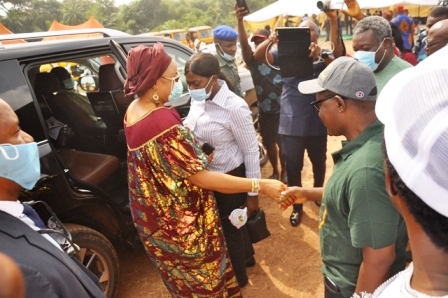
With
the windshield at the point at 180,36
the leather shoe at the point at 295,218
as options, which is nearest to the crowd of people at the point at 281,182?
the leather shoe at the point at 295,218

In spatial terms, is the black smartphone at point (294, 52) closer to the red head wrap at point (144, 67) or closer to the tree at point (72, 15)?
the red head wrap at point (144, 67)

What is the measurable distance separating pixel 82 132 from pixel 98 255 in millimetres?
1557

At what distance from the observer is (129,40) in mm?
3178

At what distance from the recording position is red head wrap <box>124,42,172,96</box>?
182cm

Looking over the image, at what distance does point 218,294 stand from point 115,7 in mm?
68414

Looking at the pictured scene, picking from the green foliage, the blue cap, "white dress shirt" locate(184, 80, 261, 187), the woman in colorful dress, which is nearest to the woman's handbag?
"white dress shirt" locate(184, 80, 261, 187)

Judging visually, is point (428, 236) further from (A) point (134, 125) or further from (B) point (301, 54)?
(B) point (301, 54)

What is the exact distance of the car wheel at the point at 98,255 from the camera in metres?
2.37

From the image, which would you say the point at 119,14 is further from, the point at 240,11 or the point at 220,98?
the point at 220,98

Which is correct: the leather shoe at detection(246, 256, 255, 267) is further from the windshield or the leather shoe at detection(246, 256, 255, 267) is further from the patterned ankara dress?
the windshield

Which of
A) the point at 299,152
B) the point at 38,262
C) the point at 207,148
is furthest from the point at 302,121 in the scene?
the point at 38,262

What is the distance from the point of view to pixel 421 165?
0.60 meters

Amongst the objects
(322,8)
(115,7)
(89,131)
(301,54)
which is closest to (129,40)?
(89,131)

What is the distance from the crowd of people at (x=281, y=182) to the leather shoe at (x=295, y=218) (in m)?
0.72
